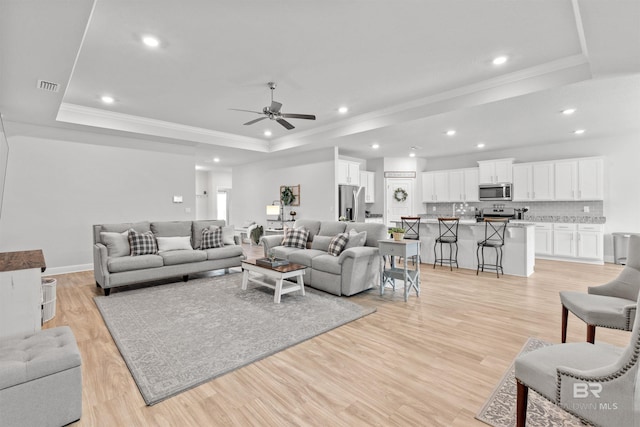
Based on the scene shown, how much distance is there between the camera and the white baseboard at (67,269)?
563cm

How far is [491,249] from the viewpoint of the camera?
5.84 metres

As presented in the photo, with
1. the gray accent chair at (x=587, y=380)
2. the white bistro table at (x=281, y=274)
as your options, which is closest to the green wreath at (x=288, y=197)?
the white bistro table at (x=281, y=274)

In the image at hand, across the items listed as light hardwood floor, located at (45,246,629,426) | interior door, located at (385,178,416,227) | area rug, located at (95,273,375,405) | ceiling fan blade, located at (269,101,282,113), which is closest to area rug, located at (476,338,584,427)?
light hardwood floor, located at (45,246,629,426)

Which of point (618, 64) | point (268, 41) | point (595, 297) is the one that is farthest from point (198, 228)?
point (618, 64)

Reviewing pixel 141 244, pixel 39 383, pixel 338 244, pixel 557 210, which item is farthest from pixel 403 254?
pixel 557 210

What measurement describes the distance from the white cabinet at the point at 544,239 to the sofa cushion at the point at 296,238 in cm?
575

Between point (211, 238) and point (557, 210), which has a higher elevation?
point (557, 210)

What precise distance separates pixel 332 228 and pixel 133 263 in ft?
10.1

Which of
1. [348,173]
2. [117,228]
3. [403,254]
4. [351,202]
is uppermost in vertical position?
[348,173]

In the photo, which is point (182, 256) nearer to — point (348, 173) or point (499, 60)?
point (348, 173)

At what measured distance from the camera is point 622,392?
4.06 ft

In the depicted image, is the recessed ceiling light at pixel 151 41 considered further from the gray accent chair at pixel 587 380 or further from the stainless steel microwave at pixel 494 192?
the stainless steel microwave at pixel 494 192

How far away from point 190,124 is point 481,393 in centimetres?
666
